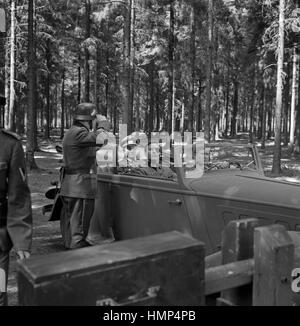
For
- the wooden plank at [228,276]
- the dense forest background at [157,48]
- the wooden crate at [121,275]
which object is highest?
the dense forest background at [157,48]

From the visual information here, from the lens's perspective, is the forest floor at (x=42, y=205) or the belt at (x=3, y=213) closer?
the belt at (x=3, y=213)

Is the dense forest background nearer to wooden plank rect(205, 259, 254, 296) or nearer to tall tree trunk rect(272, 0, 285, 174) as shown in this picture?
tall tree trunk rect(272, 0, 285, 174)

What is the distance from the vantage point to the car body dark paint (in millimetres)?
5102

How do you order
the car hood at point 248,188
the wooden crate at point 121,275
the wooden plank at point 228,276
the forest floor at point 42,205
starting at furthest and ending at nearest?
the forest floor at point 42,205, the car hood at point 248,188, the wooden plank at point 228,276, the wooden crate at point 121,275

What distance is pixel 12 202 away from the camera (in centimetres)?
335

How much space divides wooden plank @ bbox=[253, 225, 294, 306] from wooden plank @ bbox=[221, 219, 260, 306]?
0.30ft

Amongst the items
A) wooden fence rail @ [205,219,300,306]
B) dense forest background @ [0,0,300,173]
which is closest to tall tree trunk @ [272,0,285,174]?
dense forest background @ [0,0,300,173]

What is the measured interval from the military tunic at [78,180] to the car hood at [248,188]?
5.13ft

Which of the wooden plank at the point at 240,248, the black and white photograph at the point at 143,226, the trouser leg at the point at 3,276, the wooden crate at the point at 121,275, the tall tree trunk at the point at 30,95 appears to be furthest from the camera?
the tall tree trunk at the point at 30,95

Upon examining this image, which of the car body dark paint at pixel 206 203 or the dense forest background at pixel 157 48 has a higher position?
the dense forest background at pixel 157 48

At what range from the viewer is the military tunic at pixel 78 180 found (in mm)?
6402

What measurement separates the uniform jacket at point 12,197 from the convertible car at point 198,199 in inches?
99.1
